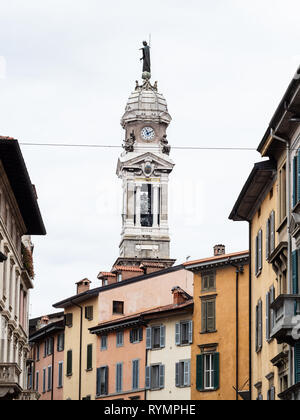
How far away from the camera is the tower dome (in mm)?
141875

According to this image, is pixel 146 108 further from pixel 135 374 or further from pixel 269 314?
pixel 269 314

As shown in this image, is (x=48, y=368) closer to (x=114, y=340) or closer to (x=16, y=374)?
(x=114, y=340)

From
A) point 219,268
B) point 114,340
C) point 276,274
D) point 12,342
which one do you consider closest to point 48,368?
point 114,340

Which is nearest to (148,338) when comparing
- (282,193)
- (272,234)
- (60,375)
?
(60,375)

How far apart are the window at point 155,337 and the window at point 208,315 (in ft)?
18.9

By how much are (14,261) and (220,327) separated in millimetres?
17853

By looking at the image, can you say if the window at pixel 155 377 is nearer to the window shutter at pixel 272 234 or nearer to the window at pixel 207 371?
the window at pixel 207 371

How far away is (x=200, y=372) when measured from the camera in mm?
72875

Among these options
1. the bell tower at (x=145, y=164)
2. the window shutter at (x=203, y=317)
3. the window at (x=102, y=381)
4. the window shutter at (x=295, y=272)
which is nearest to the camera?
the window shutter at (x=295, y=272)

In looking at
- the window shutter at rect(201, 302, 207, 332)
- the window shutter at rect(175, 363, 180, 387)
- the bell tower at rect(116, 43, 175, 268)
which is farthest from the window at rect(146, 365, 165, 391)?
the bell tower at rect(116, 43, 175, 268)

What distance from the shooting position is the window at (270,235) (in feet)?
146

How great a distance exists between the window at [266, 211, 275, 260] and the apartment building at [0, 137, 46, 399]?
9.25 metres

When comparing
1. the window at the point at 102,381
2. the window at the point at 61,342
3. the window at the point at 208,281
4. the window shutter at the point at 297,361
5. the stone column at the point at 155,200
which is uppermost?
the stone column at the point at 155,200

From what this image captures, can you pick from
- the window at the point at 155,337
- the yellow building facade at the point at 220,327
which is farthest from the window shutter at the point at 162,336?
the yellow building facade at the point at 220,327
